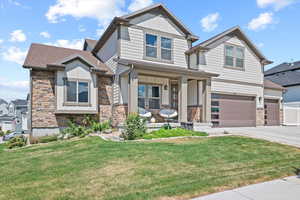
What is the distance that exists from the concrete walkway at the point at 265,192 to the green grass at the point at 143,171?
0.20 m

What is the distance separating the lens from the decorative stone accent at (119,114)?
1185cm

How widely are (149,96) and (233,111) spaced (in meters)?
6.47

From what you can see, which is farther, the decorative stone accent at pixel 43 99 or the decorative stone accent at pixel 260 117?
the decorative stone accent at pixel 260 117

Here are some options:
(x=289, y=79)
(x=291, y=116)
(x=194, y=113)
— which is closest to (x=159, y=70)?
(x=194, y=113)

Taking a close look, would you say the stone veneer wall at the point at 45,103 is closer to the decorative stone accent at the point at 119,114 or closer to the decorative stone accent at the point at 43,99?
the decorative stone accent at the point at 43,99

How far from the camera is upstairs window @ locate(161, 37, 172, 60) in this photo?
13.6m

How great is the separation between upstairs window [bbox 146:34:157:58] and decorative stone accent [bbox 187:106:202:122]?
463 cm

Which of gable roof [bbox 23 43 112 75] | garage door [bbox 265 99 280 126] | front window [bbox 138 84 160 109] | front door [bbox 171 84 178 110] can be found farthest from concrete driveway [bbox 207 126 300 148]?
gable roof [bbox 23 43 112 75]

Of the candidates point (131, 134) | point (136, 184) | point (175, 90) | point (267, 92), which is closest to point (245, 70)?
point (267, 92)

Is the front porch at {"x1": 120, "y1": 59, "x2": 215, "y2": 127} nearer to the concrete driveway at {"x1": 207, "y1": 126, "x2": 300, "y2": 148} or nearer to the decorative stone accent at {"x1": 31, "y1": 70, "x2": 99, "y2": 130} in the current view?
the concrete driveway at {"x1": 207, "y1": 126, "x2": 300, "y2": 148}

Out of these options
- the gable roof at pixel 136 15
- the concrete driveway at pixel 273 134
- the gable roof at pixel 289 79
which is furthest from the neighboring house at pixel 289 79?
the gable roof at pixel 136 15

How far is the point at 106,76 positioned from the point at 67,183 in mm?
9546

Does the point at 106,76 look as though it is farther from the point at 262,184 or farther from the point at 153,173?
the point at 262,184

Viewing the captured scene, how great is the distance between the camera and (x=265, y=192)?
12.6 feet
